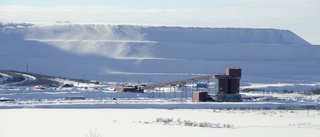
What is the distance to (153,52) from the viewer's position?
332 ft

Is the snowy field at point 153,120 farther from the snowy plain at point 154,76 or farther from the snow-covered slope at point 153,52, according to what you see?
the snow-covered slope at point 153,52

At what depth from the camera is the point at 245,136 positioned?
20109mm

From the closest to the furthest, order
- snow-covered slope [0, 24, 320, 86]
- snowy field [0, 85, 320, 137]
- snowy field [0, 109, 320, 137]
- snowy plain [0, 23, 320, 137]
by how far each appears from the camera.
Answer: snowy field [0, 109, 320, 137] < snowy field [0, 85, 320, 137] < snowy plain [0, 23, 320, 137] < snow-covered slope [0, 24, 320, 86]

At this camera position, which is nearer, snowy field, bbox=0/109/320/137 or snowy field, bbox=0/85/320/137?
snowy field, bbox=0/109/320/137

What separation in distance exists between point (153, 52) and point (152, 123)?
7730 cm

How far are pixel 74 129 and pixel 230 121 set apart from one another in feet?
19.3

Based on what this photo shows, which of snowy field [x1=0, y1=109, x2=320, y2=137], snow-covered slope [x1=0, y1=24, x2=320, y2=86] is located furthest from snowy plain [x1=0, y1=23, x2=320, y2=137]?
snow-covered slope [x1=0, y1=24, x2=320, y2=86]

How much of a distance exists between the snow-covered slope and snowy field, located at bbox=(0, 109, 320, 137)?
159ft

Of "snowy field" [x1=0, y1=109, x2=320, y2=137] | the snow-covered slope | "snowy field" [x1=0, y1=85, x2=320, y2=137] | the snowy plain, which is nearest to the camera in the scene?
"snowy field" [x1=0, y1=109, x2=320, y2=137]

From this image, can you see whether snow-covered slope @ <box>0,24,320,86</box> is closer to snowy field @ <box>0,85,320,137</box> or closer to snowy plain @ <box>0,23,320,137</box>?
snowy plain @ <box>0,23,320,137</box>

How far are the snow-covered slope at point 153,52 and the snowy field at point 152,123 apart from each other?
48.5 metres

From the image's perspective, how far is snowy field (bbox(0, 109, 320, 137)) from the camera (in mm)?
20913

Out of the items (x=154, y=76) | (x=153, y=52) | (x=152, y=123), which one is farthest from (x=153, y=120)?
(x=153, y=52)

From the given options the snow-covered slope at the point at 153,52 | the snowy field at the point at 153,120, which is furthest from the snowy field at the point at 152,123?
the snow-covered slope at the point at 153,52
